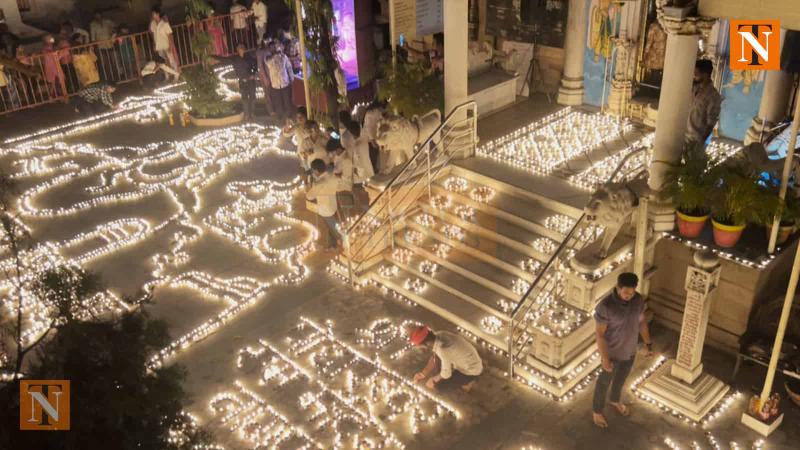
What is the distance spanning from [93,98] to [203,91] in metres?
2.83

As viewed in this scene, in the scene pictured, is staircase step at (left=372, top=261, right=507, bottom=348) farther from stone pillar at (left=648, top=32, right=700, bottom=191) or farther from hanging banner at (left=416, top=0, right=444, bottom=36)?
hanging banner at (left=416, top=0, right=444, bottom=36)

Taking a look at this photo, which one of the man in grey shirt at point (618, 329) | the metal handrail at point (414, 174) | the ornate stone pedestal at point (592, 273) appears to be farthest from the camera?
the metal handrail at point (414, 174)

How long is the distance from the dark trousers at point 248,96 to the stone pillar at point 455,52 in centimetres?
618

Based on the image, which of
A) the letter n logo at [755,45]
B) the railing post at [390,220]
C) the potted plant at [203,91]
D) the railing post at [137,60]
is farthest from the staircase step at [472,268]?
the railing post at [137,60]

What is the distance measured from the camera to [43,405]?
12.0 feet

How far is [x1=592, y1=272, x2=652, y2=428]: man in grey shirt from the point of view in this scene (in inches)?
276

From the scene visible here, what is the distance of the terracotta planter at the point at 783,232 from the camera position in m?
8.03

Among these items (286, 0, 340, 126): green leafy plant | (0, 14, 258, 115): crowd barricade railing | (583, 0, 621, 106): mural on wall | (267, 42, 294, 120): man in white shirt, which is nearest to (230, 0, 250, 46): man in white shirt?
(0, 14, 258, 115): crowd barricade railing

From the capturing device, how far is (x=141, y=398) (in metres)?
4.02

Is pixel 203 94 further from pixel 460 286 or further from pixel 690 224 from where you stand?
pixel 690 224

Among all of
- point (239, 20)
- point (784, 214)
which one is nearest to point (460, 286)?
point (784, 214)

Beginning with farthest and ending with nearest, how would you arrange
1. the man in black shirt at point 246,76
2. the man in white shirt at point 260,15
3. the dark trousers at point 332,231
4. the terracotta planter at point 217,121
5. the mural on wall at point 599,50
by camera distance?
the man in white shirt at point 260,15 → the terracotta planter at point 217,121 → the man in black shirt at point 246,76 → the mural on wall at point 599,50 → the dark trousers at point 332,231

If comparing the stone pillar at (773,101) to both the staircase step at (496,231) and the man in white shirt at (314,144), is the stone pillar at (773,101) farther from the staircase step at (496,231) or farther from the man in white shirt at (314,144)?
the man in white shirt at (314,144)

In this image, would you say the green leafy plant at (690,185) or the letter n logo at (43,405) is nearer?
the letter n logo at (43,405)
